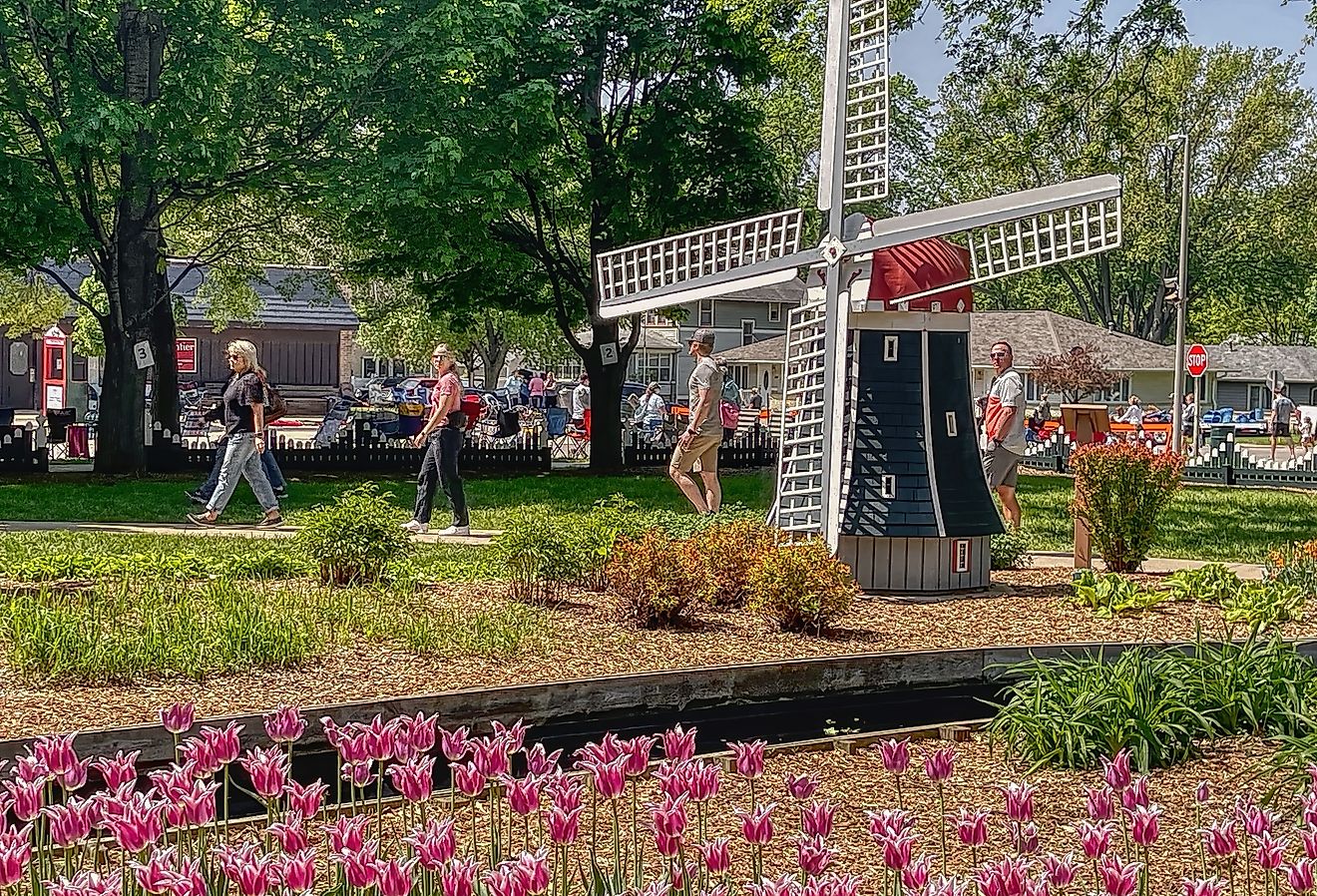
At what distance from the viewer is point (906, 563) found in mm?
12969

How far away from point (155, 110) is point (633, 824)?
667 inches

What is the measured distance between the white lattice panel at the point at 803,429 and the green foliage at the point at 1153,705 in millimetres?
5232

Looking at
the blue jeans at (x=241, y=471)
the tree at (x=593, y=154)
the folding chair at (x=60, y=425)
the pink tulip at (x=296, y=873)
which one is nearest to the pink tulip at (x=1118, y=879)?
the pink tulip at (x=296, y=873)

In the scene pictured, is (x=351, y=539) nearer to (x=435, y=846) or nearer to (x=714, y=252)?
(x=714, y=252)

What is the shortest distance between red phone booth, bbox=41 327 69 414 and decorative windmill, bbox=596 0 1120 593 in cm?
2414

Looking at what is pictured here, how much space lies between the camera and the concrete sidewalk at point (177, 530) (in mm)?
15297

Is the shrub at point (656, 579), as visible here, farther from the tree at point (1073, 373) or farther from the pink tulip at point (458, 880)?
the tree at point (1073, 373)

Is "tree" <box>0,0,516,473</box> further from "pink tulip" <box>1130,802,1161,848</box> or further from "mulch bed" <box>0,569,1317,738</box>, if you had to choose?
"pink tulip" <box>1130,802,1161,848</box>

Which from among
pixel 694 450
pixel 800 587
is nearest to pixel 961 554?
pixel 800 587

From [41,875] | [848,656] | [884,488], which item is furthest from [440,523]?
[41,875]

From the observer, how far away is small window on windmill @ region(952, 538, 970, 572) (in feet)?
42.7

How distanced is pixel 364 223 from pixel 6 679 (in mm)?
16225

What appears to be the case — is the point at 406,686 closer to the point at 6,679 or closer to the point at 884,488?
the point at 6,679

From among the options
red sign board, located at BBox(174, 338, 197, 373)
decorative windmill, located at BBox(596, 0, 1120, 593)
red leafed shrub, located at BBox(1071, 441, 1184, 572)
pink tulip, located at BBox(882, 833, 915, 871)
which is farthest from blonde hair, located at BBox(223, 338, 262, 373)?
red sign board, located at BBox(174, 338, 197, 373)
